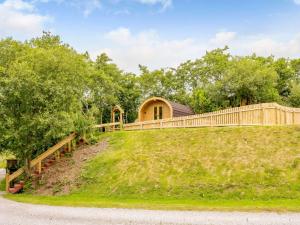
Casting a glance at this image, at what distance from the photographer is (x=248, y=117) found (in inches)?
837

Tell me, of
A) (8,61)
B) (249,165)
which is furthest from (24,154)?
(249,165)

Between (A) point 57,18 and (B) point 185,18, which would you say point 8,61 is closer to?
(A) point 57,18

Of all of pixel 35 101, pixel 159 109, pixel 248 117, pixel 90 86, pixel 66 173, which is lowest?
pixel 66 173

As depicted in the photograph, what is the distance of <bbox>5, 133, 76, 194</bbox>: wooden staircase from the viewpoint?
17344mm

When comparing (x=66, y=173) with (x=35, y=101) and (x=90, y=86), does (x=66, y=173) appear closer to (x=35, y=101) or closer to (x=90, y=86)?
(x=35, y=101)

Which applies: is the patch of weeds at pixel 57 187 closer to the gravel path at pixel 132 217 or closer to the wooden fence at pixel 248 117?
the gravel path at pixel 132 217

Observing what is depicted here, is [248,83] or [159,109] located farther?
[248,83]

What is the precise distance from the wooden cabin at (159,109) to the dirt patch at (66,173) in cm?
930

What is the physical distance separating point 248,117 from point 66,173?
468 inches

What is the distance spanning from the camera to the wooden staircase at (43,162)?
1734cm

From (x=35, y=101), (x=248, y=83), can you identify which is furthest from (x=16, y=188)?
(x=248, y=83)

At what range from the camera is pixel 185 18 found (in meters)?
20.4

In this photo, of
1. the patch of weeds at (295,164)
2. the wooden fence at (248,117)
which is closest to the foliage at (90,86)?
the wooden fence at (248,117)

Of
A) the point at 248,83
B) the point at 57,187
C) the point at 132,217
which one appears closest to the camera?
the point at 132,217
